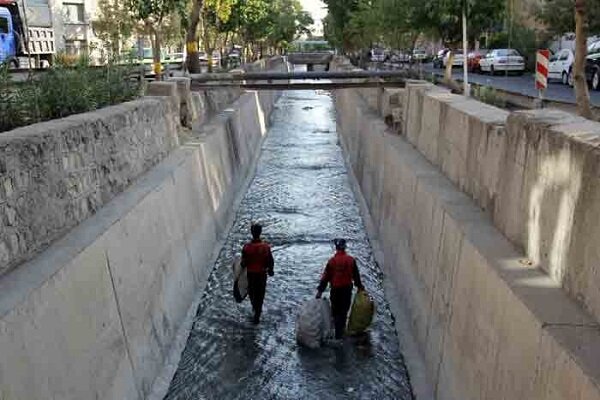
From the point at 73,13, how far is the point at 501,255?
54.4 meters

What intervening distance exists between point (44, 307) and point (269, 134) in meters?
28.4

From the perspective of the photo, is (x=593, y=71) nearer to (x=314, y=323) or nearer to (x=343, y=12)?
(x=314, y=323)

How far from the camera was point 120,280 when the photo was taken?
26.6ft

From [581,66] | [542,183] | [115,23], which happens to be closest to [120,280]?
[542,183]

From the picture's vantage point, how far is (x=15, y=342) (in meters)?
5.41

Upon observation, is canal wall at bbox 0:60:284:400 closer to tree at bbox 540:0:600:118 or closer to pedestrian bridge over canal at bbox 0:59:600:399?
pedestrian bridge over canal at bbox 0:59:600:399

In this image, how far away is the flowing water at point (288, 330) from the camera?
8.98 metres

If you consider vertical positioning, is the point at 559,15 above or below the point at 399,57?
above

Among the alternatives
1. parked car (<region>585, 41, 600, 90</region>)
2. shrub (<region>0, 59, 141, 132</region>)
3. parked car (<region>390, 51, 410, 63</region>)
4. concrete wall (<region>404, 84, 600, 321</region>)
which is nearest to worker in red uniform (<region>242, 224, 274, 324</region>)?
concrete wall (<region>404, 84, 600, 321</region>)

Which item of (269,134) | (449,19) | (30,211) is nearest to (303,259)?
(30,211)

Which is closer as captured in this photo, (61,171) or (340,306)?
(61,171)

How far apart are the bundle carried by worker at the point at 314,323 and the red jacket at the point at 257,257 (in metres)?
0.87

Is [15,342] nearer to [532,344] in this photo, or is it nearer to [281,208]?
[532,344]

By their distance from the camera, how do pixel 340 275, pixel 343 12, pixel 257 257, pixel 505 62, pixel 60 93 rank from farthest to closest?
1. pixel 343 12
2. pixel 505 62
3. pixel 60 93
4. pixel 257 257
5. pixel 340 275
